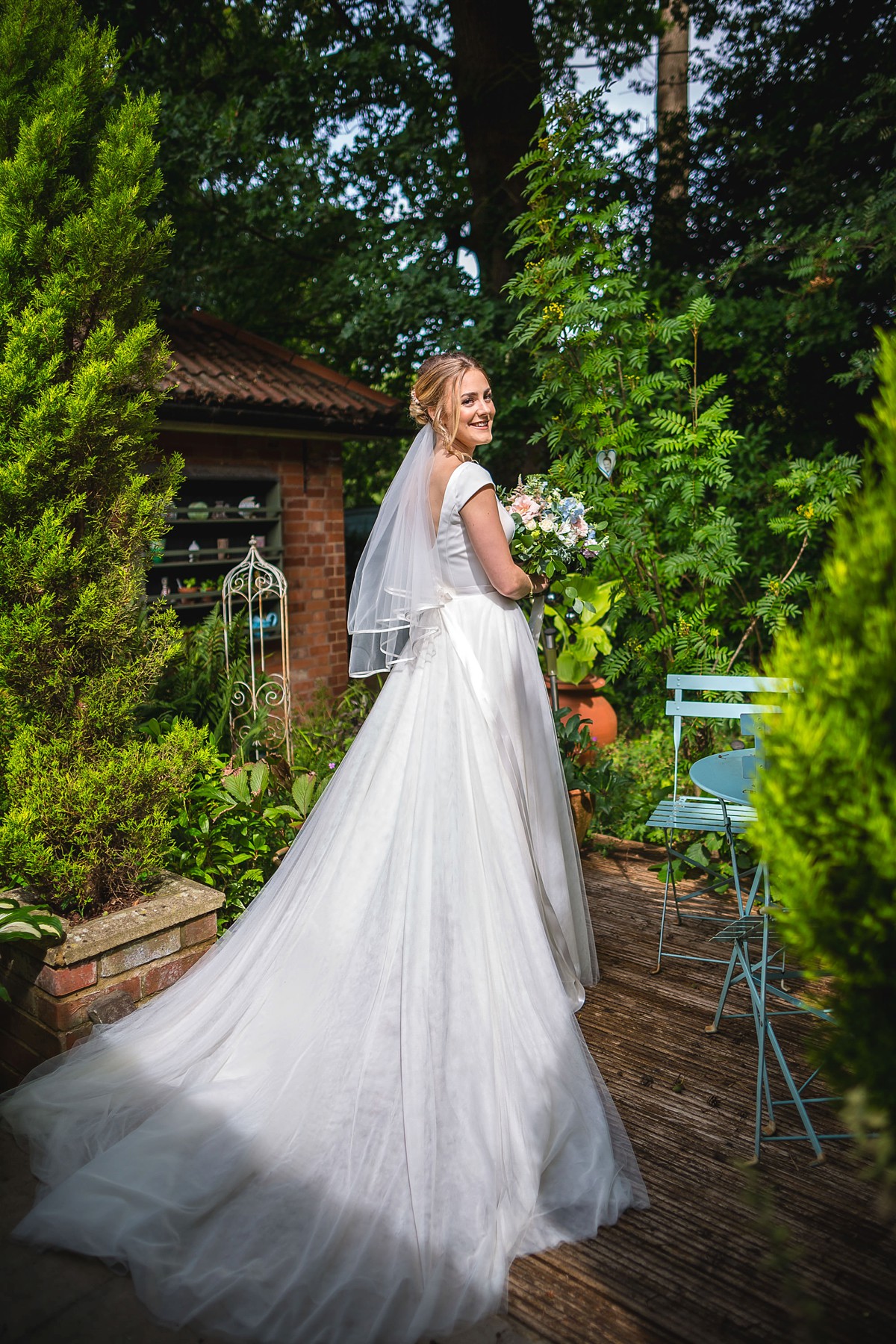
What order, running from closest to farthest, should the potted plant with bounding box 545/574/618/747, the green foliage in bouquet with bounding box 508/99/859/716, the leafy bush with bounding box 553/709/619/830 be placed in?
the green foliage in bouquet with bounding box 508/99/859/716, the leafy bush with bounding box 553/709/619/830, the potted plant with bounding box 545/574/618/747

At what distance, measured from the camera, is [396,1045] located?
2430 millimetres

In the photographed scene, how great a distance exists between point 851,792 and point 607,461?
3.66 m

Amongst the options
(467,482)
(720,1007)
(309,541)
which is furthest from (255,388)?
(720,1007)

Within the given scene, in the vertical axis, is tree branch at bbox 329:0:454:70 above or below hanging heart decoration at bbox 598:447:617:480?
above

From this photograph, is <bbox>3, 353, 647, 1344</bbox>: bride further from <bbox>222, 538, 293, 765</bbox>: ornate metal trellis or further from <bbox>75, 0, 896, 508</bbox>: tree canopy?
<bbox>75, 0, 896, 508</bbox>: tree canopy

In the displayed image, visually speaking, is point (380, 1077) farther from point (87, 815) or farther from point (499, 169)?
point (499, 169)

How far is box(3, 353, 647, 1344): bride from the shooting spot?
1.99m

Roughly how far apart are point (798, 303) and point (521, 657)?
3908 millimetres

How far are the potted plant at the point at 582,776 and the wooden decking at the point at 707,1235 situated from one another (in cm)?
155

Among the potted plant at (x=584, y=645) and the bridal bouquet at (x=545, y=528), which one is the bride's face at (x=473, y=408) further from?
the potted plant at (x=584, y=645)

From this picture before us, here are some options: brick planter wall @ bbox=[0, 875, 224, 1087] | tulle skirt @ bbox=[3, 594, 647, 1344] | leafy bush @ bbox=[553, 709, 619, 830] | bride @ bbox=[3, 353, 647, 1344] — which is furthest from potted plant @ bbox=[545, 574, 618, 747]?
brick planter wall @ bbox=[0, 875, 224, 1087]

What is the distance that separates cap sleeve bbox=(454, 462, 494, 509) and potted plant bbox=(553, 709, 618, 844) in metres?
2.02

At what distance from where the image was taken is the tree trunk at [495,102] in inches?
307

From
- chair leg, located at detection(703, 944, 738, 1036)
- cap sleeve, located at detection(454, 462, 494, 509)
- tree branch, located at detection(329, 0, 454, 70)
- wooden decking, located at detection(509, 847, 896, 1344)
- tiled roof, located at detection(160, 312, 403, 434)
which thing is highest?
tree branch, located at detection(329, 0, 454, 70)
